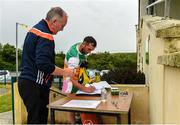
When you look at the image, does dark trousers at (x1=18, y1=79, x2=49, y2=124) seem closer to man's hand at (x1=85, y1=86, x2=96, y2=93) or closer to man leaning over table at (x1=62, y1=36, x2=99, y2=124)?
man's hand at (x1=85, y1=86, x2=96, y2=93)

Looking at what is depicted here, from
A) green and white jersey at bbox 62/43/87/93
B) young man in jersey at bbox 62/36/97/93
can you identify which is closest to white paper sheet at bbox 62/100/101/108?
young man in jersey at bbox 62/36/97/93

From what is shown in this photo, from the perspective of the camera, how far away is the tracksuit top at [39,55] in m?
4.54

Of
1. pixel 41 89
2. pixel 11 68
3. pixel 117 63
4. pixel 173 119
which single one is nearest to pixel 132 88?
pixel 41 89

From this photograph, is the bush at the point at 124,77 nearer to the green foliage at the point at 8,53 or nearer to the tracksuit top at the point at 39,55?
the tracksuit top at the point at 39,55

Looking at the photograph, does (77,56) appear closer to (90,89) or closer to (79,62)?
(79,62)

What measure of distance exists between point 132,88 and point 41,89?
326cm

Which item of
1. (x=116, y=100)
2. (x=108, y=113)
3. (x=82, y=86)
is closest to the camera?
(x=108, y=113)

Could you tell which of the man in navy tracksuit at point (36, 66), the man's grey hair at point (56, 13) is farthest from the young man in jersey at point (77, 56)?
the man's grey hair at point (56, 13)

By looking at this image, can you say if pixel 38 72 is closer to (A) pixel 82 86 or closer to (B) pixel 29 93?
(B) pixel 29 93

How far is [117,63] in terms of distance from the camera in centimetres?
1859

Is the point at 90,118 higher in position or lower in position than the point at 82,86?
lower

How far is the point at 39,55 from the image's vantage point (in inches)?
178

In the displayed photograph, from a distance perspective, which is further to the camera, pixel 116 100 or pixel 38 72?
pixel 116 100

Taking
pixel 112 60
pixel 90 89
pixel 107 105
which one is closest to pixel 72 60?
pixel 90 89
